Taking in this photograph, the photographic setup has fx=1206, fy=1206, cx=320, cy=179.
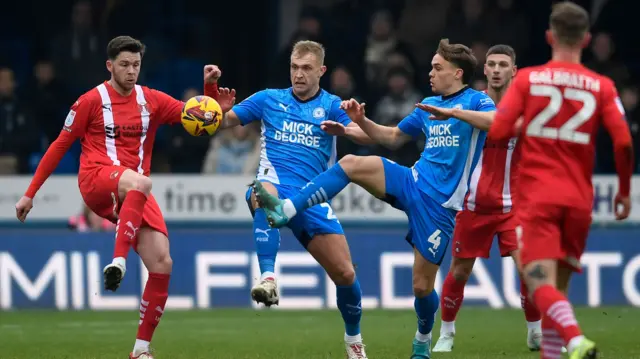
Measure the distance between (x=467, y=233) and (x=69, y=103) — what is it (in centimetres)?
970

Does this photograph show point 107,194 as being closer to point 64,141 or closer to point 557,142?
point 64,141

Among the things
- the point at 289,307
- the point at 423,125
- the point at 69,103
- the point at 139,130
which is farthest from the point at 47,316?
the point at 423,125

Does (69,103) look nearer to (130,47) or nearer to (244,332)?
(244,332)

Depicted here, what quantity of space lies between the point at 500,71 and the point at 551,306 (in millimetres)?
3817

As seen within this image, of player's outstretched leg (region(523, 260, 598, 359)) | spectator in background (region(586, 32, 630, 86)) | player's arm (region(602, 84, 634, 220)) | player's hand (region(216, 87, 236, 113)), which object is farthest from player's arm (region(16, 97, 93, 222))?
spectator in background (region(586, 32, 630, 86))

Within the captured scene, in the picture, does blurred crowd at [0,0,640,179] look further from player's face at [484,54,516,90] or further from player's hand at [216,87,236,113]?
player's hand at [216,87,236,113]

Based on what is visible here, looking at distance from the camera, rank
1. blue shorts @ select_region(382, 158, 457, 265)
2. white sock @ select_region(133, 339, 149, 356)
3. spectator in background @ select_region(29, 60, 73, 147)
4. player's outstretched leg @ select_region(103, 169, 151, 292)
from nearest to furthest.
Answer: player's outstretched leg @ select_region(103, 169, 151, 292), blue shorts @ select_region(382, 158, 457, 265), white sock @ select_region(133, 339, 149, 356), spectator in background @ select_region(29, 60, 73, 147)

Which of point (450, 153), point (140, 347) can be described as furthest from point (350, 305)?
point (140, 347)

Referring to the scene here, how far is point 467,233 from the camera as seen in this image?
Result: 34.0 ft

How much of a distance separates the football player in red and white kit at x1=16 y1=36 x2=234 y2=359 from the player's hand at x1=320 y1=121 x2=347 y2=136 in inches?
44.8

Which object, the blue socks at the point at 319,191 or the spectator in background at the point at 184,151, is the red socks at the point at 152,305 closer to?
the blue socks at the point at 319,191

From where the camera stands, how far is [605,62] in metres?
A: 17.3

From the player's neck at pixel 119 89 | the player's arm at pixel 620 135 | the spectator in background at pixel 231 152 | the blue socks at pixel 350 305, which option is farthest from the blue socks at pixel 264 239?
the spectator in background at pixel 231 152

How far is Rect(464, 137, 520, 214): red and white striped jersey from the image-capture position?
1028 cm
